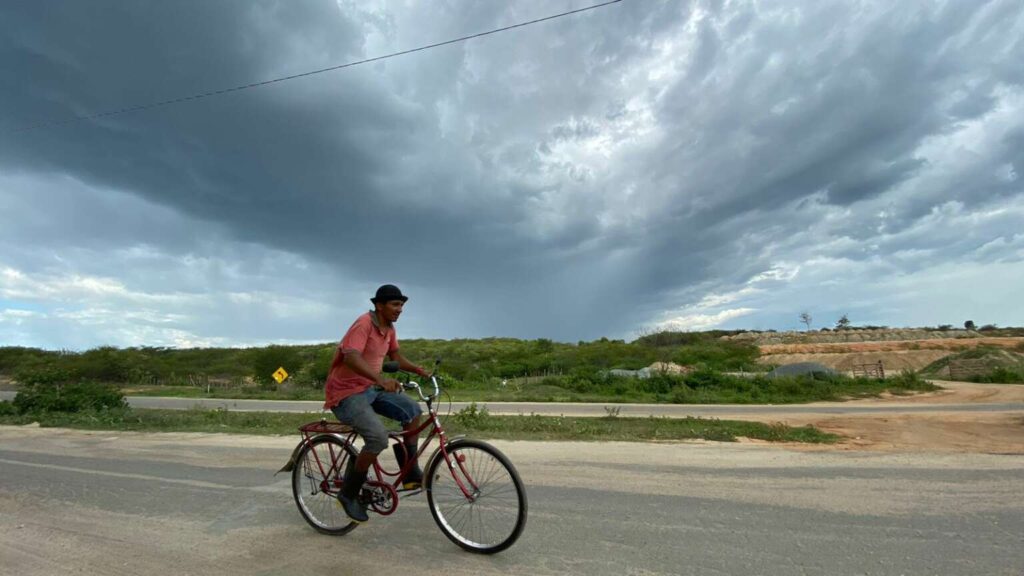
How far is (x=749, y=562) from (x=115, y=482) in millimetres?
7091

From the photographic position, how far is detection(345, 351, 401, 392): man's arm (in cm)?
398

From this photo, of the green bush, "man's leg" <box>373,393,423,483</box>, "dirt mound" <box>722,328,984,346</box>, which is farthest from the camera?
"dirt mound" <box>722,328,984,346</box>

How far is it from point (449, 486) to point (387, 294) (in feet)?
5.03

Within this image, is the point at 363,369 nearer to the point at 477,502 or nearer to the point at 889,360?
the point at 477,502

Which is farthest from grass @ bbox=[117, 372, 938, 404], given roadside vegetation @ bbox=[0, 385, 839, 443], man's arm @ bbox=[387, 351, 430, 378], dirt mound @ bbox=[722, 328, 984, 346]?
dirt mound @ bbox=[722, 328, 984, 346]

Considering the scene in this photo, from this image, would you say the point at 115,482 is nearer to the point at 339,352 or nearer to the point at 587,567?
the point at 339,352

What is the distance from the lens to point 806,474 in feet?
21.8

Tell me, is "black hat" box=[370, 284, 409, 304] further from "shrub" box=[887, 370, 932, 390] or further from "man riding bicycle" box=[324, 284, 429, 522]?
"shrub" box=[887, 370, 932, 390]

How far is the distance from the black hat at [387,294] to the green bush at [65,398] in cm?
1642

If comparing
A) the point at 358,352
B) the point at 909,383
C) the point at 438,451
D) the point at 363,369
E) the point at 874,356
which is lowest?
the point at 909,383

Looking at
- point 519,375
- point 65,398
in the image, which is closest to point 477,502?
point 65,398

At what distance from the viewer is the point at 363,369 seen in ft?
13.1

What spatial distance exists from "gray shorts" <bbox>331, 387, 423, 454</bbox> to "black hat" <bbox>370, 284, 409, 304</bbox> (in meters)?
0.70

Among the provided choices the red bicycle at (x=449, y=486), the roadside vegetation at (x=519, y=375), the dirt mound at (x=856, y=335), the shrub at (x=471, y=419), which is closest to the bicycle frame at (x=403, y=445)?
the red bicycle at (x=449, y=486)
